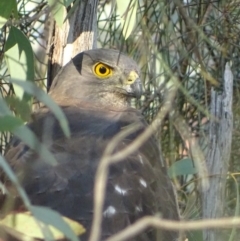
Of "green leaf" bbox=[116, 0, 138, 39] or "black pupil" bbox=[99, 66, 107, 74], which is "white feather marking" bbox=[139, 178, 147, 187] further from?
"black pupil" bbox=[99, 66, 107, 74]

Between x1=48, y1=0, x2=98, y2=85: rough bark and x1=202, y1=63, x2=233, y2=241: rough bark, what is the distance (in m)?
0.69

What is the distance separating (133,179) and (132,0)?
651 millimetres

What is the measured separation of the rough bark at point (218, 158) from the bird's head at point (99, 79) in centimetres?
62

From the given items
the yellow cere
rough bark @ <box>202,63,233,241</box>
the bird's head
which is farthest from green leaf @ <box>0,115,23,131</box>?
the yellow cere

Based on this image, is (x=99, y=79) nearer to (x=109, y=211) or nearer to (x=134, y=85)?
(x=134, y=85)

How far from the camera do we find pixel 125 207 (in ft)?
7.69

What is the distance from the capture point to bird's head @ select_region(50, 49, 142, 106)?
3236mm

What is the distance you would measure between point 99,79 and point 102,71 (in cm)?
4

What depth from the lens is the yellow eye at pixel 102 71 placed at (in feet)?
11.2

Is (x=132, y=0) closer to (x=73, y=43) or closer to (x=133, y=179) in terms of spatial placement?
(x=133, y=179)

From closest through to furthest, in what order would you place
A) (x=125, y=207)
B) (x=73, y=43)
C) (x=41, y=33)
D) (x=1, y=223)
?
1. (x=1, y=223)
2. (x=125, y=207)
3. (x=73, y=43)
4. (x=41, y=33)

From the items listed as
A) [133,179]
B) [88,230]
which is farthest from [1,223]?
[133,179]

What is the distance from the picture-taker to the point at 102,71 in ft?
11.3

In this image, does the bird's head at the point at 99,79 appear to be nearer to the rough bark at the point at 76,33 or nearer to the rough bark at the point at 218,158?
the rough bark at the point at 76,33
